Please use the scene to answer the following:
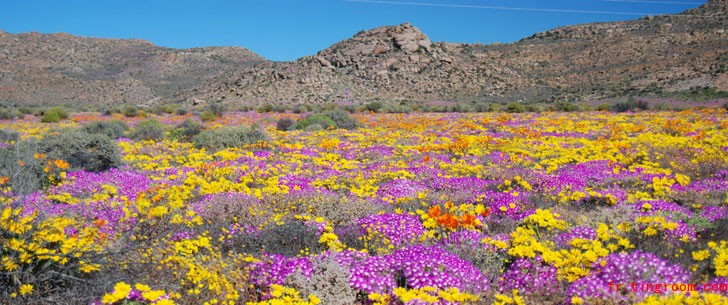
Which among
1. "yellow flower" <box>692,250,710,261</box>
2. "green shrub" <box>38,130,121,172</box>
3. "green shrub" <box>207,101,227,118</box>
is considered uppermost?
"green shrub" <box>207,101,227,118</box>

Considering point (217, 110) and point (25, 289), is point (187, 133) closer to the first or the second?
point (25, 289)

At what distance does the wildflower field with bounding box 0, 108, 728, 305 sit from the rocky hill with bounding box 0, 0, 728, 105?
164ft

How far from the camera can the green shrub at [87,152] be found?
31.9 feet

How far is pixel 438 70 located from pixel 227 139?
202ft

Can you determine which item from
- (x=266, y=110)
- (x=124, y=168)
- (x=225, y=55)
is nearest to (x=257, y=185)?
(x=124, y=168)

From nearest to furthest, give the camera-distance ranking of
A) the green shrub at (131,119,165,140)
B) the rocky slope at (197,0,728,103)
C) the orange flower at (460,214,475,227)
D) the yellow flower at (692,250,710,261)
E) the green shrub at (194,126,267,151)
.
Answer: the yellow flower at (692,250,710,261)
the orange flower at (460,214,475,227)
the green shrub at (194,126,267,151)
the green shrub at (131,119,165,140)
the rocky slope at (197,0,728,103)

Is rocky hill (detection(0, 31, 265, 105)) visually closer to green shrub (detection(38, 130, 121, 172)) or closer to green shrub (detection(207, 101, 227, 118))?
green shrub (detection(207, 101, 227, 118))

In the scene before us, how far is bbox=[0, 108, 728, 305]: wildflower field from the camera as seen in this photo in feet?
12.6

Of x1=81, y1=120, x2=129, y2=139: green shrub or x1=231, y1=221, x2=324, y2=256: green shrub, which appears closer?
x1=231, y1=221, x2=324, y2=256: green shrub

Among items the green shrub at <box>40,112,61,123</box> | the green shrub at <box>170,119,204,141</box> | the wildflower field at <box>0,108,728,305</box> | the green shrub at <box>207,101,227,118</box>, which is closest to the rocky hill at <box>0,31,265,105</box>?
the green shrub at <box>207,101,227,118</box>

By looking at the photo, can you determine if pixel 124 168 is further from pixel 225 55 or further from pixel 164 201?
pixel 225 55

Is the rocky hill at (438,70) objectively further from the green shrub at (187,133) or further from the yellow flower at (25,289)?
the yellow flower at (25,289)

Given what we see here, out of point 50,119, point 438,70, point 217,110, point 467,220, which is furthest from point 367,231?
point 438,70

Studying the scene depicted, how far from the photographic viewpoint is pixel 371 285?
161 inches
